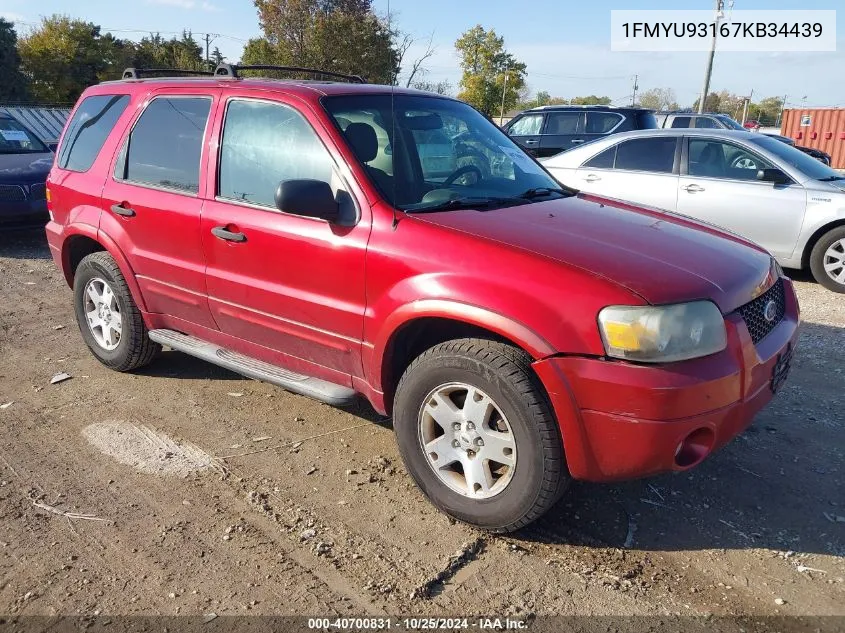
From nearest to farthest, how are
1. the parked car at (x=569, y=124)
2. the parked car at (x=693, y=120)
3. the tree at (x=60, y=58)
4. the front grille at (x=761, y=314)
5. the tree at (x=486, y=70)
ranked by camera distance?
1. the front grille at (x=761, y=314)
2. the parked car at (x=569, y=124)
3. the parked car at (x=693, y=120)
4. the tree at (x=60, y=58)
5. the tree at (x=486, y=70)

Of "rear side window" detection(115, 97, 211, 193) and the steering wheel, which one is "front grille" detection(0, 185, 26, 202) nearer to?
"rear side window" detection(115, 97, 211, 193)

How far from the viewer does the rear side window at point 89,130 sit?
4.61 m

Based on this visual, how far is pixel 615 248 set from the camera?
9.75ft

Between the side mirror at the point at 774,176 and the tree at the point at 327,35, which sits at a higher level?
the tree at the point at 327,35

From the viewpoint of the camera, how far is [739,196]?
7461 mm

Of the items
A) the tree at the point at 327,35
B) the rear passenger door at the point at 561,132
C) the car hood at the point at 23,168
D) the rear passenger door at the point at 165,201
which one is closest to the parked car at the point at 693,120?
the rear passenger door at the point at 561,132

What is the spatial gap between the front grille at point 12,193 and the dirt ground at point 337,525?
17.0 ft

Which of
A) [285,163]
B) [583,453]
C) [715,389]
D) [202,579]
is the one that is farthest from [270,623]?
[285,163]

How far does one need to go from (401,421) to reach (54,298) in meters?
4.98

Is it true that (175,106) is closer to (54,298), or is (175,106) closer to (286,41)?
(54,298)

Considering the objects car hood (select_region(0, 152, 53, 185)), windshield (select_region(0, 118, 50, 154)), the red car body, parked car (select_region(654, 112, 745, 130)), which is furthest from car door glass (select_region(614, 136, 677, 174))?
windshield (select_region(0, 118, 50, 154))

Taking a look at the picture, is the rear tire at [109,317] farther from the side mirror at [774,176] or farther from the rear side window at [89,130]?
the side mirror at [774,176]

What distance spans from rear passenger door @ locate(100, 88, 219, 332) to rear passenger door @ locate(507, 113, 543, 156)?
10775mm

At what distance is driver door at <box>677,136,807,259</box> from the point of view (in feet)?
23.9
